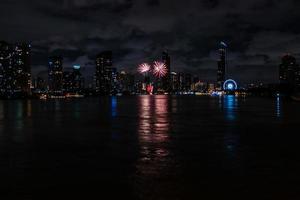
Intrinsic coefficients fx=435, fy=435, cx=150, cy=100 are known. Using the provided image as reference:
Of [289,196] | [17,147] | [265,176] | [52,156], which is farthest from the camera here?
[17,147]

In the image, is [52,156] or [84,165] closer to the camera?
[84,165]

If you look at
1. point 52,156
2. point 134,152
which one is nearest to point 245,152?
point 134,152

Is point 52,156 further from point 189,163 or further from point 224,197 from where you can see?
point 224,197

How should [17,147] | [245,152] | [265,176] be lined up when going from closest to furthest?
[265,176] → [245,152] → [17,147]

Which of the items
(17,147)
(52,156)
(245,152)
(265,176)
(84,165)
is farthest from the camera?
(17,147)

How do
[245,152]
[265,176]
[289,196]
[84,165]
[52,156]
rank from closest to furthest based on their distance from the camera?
[289,196], [265,176], [84,165], [52,156], [245,152]

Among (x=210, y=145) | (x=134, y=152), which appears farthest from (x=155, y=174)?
(x=210, y=145)

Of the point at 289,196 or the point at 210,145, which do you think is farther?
the point at 210,145

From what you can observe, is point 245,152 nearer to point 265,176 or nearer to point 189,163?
point 189,163

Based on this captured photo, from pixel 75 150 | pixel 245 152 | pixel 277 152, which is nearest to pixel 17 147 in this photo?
pixel 75 150
